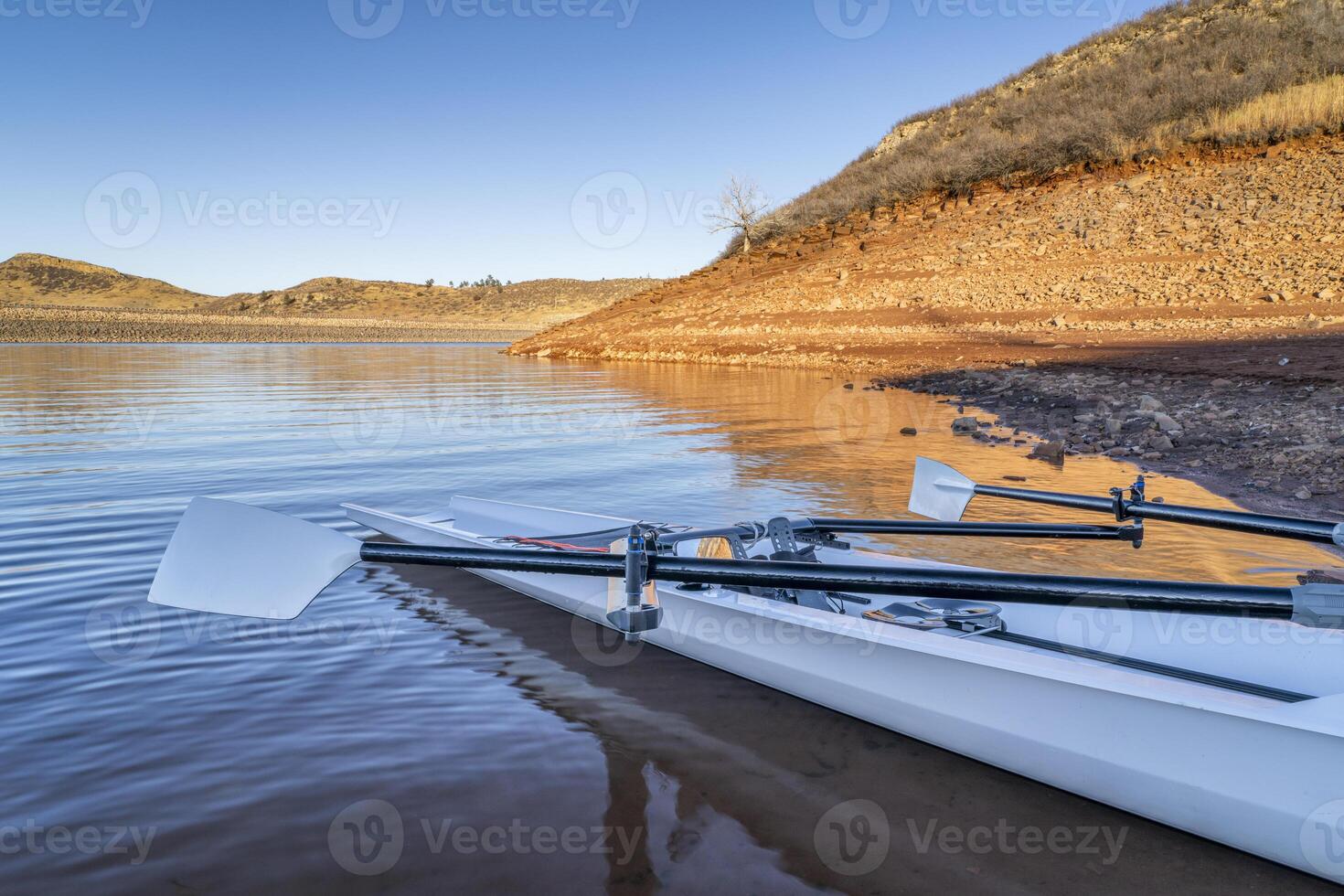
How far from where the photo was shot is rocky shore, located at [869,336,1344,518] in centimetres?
840

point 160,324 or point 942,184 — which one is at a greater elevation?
point 942,184

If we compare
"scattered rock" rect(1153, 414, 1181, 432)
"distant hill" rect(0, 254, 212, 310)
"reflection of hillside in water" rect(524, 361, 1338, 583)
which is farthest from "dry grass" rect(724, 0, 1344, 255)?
"distant hill" rect(0, 254, 212, 310)

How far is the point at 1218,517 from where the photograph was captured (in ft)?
14.0

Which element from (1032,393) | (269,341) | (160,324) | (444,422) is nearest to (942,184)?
(1032,393)

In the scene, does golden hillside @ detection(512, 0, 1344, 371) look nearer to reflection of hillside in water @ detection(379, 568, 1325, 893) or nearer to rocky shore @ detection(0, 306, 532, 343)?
reflection of hillside in water @ detection(379, 568, 1325, 893)

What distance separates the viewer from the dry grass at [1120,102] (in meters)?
28.5

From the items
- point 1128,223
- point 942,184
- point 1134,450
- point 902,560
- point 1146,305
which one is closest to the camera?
point 902,560

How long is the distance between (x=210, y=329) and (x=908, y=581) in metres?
76.0

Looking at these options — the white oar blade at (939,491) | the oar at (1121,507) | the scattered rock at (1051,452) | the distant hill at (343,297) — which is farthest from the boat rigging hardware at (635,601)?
the distant hill at (343,297)

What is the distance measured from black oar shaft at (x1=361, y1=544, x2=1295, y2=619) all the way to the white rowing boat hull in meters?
0.33

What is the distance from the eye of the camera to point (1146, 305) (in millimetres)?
22875

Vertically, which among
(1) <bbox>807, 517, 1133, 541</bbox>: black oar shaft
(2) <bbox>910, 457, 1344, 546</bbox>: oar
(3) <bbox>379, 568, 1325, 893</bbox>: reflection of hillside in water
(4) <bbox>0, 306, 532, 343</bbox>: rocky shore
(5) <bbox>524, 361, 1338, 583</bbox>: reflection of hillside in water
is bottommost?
(3) <bbox>379, 568, 1325, 893</bbox>: reflection of hillside in water

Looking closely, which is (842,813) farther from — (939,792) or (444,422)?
(444,422)

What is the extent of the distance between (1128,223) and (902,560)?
26808 millimetres
